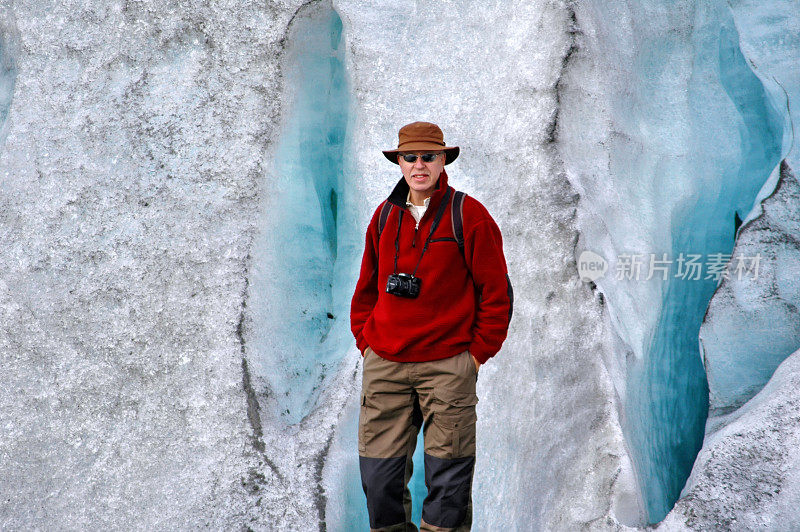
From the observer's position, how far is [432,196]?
2.23m

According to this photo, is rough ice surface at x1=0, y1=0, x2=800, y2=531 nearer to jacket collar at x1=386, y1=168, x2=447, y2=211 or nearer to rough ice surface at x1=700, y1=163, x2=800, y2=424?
rough ice surface at x1=700, y1=163, x2=800, y2=424

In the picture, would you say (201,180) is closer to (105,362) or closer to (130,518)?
(105,362)

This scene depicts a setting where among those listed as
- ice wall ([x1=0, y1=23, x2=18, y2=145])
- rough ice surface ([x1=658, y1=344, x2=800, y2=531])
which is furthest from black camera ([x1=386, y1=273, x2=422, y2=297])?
ice wall ([x1=0, y1=23, x2=18, y2=145])

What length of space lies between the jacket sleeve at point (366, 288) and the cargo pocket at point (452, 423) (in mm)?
377

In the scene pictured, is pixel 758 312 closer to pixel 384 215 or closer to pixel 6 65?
pixel 384 215

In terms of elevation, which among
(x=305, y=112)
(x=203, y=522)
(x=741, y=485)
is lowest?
(x=203, y=522)

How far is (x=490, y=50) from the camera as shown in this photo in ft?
12.2

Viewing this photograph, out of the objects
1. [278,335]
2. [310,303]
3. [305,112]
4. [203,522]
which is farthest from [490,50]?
[203,522]

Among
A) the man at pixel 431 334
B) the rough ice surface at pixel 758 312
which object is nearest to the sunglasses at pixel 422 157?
the man at pixel 431 334

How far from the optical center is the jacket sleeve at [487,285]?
7.21 ft

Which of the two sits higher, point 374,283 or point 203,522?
point 374,283

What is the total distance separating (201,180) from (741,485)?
3001 millimetres

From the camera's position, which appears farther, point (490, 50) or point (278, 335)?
point (490, 50)

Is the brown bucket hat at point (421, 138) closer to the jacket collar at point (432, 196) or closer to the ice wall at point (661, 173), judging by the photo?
the jacket collar at point (432, 196)
